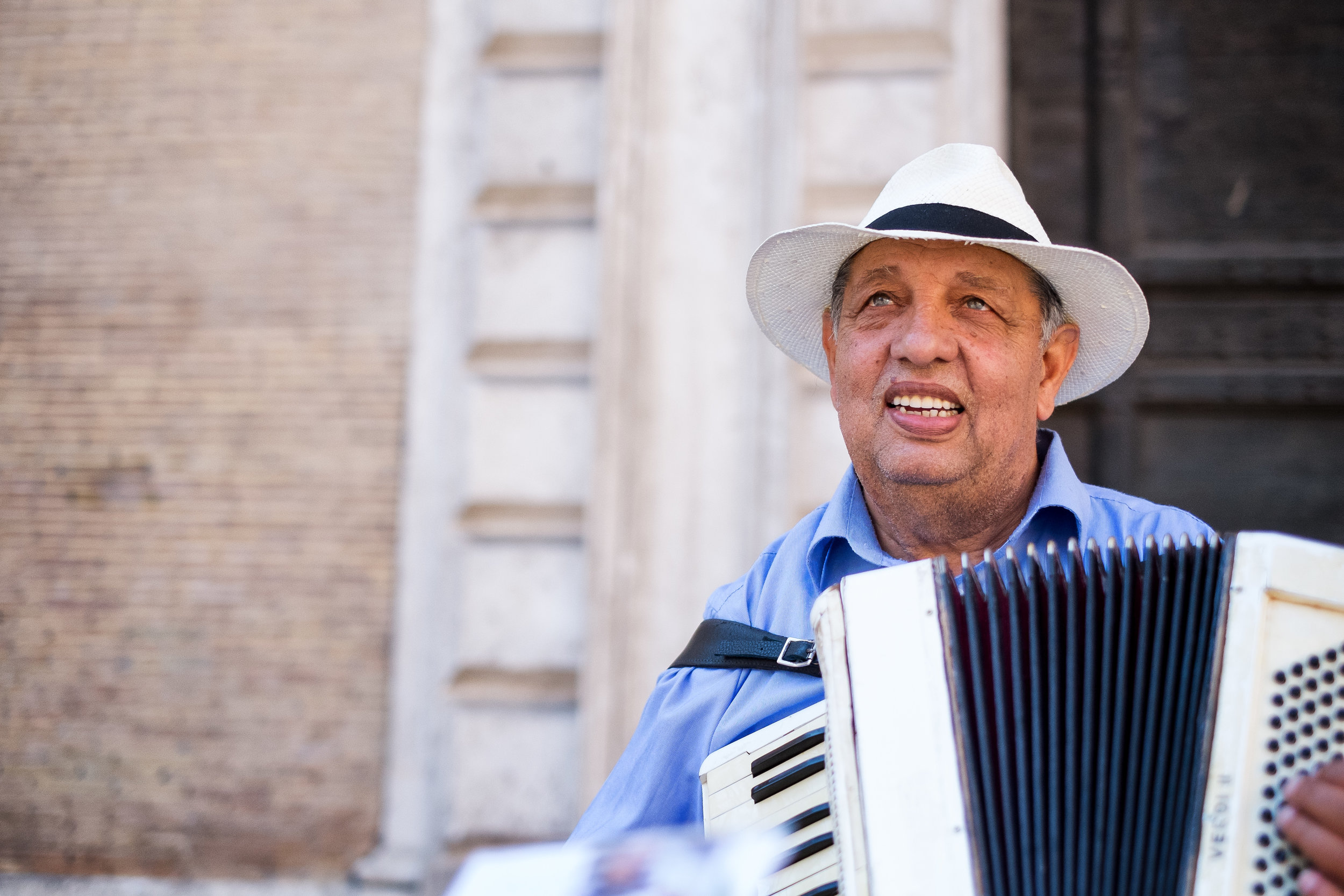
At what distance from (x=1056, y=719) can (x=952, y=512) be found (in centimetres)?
55

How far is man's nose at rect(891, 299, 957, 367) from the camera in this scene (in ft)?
5.19

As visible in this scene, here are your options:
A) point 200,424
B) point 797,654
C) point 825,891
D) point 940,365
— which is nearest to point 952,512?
point 940,365

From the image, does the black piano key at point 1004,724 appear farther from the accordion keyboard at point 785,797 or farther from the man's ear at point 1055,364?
the man's ear at point 1055,364

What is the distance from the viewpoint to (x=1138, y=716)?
1.11m

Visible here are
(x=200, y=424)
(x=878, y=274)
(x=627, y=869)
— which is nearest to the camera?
(x=627, y=869)

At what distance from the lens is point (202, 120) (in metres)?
3.64

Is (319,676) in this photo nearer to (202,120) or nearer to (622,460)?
(622,460)

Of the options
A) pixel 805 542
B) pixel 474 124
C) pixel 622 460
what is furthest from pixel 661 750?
pixel 474 124

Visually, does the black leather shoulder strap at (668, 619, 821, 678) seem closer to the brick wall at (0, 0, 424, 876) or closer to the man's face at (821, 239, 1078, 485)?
the man's face at (821, 239, 1078, 485)

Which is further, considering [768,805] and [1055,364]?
[1055,364]

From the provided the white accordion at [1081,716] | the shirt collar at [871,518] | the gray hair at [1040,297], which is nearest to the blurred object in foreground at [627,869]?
the white accordion at [1081,716]

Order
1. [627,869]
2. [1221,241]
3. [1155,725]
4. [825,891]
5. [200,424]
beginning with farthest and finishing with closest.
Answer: [200,424]
[1221,241]
[825,891]
[1155,725]
[627,869]

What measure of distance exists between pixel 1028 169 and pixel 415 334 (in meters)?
2.14

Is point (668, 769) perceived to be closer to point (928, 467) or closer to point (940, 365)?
point (928, 467)
